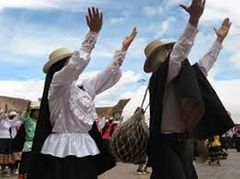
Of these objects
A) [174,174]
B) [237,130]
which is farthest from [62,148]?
[237,130]

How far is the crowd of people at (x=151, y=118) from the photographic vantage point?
17.7ft

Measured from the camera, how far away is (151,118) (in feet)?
18.9

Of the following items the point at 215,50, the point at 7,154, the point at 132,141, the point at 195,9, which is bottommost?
the point at 7,154

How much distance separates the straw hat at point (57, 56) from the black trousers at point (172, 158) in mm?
1155

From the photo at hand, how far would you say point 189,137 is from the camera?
18.6ft

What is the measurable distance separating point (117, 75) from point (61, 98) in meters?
0.81

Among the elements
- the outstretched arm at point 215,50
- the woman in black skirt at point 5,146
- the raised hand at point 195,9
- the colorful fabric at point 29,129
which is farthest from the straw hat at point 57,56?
the woman in black skirt at point 5,146

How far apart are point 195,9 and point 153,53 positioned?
0.92 meters

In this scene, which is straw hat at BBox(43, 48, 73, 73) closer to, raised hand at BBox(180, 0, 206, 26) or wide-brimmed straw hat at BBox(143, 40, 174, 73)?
wide-brimmed straw hat at BBox(143, 40, 174, 73)

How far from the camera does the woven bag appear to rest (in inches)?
223

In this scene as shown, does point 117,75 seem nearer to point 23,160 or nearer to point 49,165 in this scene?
point 49,165

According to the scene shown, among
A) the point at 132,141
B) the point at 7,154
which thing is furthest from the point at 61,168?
the point at 7,154

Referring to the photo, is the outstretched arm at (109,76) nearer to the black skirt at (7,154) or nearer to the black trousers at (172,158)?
the black trousers at (172,158)

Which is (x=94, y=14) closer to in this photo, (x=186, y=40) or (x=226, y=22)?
(x=186, y=40)
